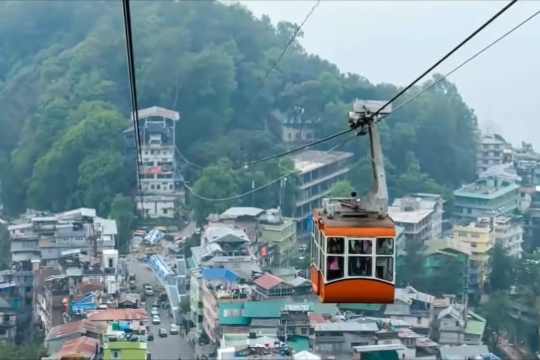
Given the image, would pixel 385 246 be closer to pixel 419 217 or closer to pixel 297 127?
Result: pixel 419 217

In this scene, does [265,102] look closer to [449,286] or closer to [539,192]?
[539,192]

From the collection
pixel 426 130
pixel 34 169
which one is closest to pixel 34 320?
pixel 34 169

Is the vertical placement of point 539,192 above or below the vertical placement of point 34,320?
above

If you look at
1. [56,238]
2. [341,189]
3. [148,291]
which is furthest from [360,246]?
[341,189]

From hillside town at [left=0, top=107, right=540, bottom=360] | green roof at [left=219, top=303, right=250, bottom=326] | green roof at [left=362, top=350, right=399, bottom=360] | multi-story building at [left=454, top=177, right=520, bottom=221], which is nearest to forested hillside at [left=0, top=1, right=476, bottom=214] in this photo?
multi-story building at [left=454, top=177, right=520, bottom=221]

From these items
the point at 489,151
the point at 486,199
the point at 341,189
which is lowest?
the point at 486,199
